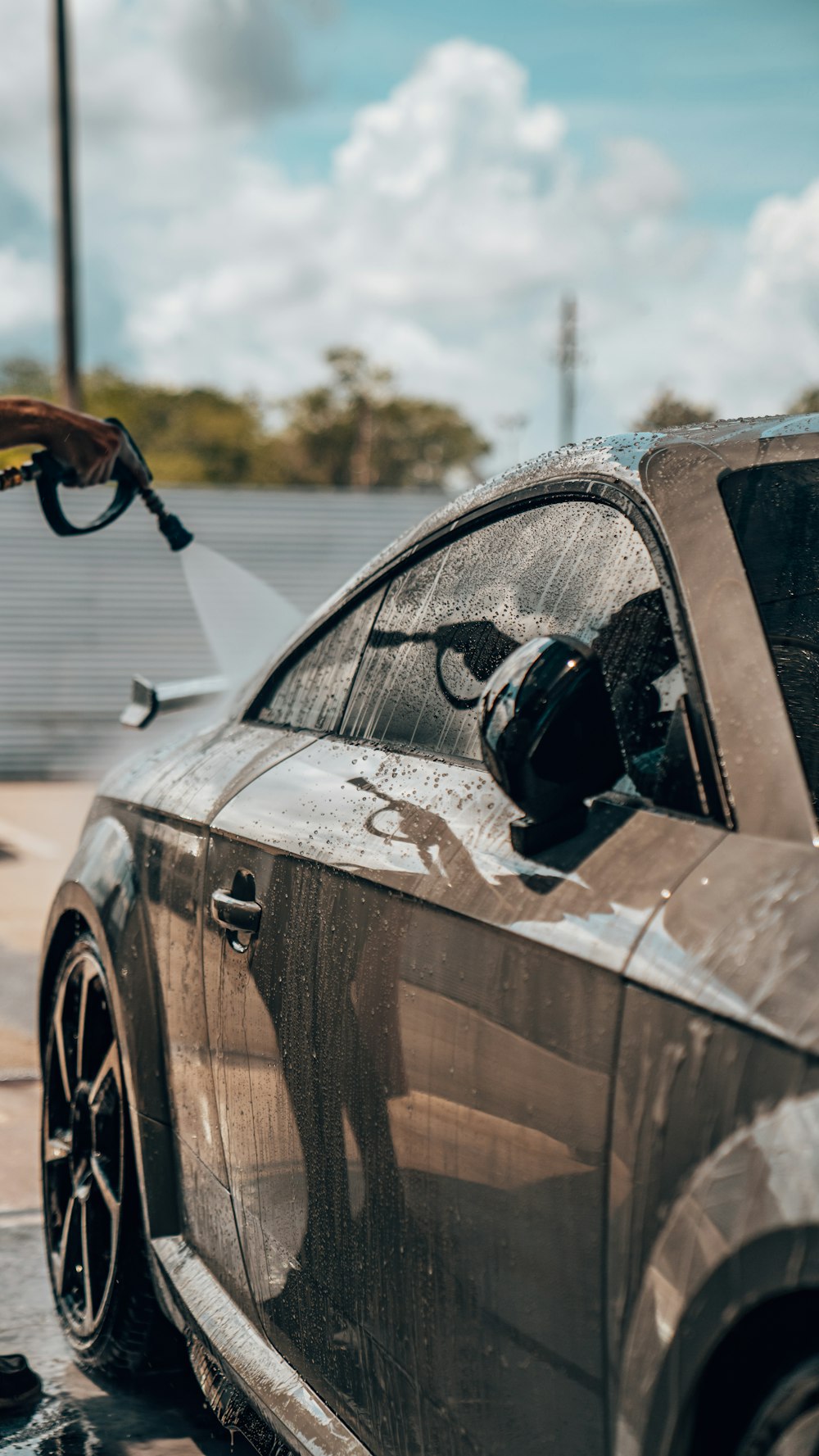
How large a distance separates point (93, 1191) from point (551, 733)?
202cm

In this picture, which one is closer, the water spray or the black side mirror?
the black side mirror

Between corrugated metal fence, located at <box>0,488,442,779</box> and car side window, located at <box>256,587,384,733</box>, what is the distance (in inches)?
541

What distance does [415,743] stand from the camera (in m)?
2.42

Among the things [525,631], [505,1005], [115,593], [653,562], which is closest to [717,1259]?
[505,1005]

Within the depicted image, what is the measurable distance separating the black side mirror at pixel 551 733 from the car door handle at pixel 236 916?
778 mm

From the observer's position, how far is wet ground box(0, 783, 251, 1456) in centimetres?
311

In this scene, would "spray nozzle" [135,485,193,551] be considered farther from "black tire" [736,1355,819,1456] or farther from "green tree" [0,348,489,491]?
"green tree" [0,348,489,491]

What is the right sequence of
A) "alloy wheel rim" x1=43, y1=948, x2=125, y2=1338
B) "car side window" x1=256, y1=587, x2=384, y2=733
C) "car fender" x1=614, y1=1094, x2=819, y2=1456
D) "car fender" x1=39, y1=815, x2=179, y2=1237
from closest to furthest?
"car fender" x1=614, y1=1094, x2=819, y2=1456 < "car side window" x1=256, y1=587, x2=384, y2=733 < "car fender" x1=39, y1=815, x2=179, y2=1237 < "alloy wheel rim" x1=43, y1=948, x2=125, y2=1338

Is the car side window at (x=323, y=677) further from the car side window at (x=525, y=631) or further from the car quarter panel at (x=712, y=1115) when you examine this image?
the car quarter panel at (x=712, y=1115)

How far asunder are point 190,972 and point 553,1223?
1.23 meters

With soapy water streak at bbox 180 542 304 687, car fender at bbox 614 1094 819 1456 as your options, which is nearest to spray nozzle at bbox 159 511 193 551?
soapy water streak at bbox 180 542 304 687

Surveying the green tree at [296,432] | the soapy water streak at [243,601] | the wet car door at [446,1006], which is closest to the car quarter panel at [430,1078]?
the wet car door at [446,1006]

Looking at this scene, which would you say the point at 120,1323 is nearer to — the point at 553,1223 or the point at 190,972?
the point at 190,972

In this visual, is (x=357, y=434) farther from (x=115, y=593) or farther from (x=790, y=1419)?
(x=790, y=1419)
